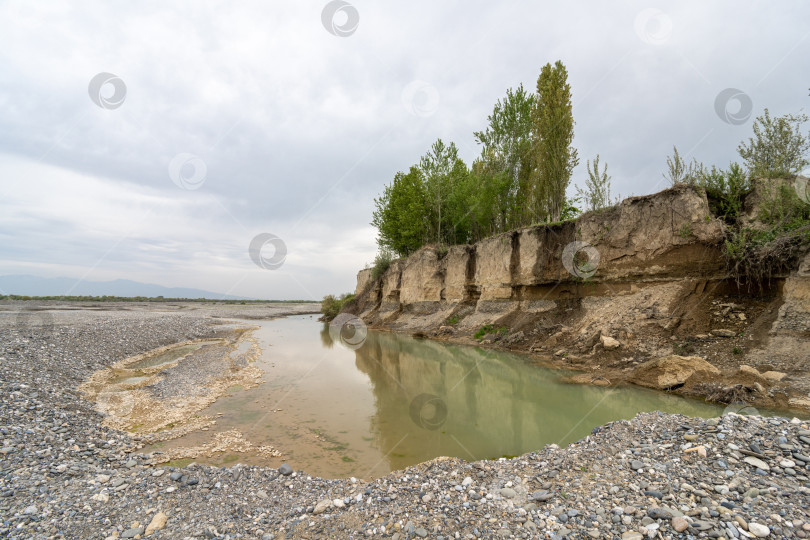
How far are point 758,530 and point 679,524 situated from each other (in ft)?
1.91

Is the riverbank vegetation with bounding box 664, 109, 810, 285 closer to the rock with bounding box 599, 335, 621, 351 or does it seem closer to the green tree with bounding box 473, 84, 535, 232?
the rock with bounding box 599, 335, 621, 351

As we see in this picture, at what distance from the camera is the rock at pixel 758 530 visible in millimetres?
2844

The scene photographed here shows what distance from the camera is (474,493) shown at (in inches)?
158

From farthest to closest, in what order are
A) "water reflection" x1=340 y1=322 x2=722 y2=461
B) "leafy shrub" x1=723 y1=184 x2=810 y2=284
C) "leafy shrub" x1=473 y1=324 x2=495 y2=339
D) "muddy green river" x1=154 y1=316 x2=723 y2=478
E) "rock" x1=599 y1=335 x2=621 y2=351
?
"leafy shrub" x1=473 y1=324 x2=495 y2=339
"rock" x1=599 y1=335 x2=621 y2=351
"leafy shrub" x1=723 y1=184 x2=810 y2=284
"water reflection" x1=340 y1=322 x2=722 y2=461
"muddy green river" x1=154 y1=316 x2=723 y2=478

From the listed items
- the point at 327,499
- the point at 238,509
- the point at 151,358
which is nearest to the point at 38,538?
the point at 238,509

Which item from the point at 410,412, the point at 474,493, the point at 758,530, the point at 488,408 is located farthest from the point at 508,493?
the point at 488,408

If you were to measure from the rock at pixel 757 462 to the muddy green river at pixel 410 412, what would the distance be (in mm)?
3112

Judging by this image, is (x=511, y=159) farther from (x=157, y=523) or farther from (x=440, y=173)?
(x=157, y=523)

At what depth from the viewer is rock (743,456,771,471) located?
368 centimetres

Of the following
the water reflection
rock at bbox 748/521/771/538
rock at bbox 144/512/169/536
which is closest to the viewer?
rock at bbox 748/521/771/538

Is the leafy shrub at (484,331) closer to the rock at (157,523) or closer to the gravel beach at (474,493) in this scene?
the gravel beach at (474,493)

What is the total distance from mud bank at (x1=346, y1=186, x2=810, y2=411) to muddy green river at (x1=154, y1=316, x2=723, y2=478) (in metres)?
1.56

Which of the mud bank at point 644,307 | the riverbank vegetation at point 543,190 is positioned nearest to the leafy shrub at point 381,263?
the riverbank vegetation at point 543,190

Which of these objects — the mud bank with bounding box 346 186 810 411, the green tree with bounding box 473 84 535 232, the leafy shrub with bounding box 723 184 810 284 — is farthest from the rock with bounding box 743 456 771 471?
the green tree with bounding box 473 84 535 232
